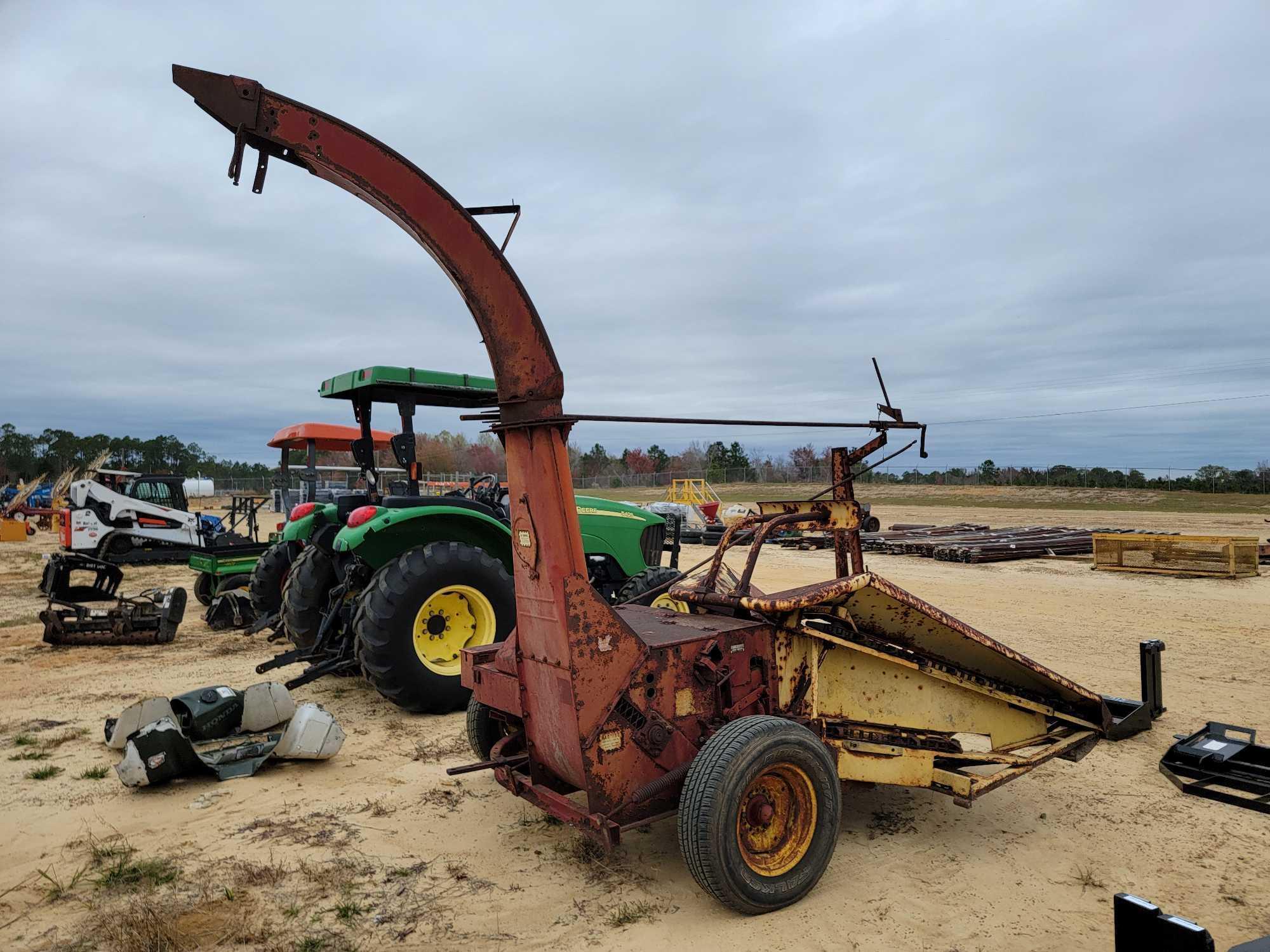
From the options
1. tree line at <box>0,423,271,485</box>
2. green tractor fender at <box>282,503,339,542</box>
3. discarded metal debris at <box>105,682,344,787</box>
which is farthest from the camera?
tree line at <box>0,423,271,485</box>

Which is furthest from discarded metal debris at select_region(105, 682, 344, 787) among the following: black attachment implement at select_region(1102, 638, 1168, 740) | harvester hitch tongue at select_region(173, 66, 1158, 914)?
black attachment implement at select_region(1102, 638, 1168, 740)

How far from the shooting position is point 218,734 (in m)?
4.95

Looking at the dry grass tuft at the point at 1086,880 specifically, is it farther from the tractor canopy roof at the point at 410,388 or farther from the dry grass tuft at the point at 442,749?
the tractor canopy roof at the point at 410,388

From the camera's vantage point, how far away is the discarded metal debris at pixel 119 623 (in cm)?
835

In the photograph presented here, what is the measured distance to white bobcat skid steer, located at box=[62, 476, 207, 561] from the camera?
1487 cm

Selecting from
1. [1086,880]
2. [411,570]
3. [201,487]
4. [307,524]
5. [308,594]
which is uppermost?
[201,487]

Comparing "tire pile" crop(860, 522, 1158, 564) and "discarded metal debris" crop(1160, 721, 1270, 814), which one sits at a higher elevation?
"tire pile" crop(860, 522, 1158, 564)

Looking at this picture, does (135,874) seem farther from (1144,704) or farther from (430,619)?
(1144,704)

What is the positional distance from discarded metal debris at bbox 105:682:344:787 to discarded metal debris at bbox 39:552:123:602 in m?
5.32

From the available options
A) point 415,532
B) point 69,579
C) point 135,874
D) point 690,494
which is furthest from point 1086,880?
point 690,494

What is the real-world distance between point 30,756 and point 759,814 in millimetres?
4344

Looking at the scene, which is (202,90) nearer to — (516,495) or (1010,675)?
(516,495)

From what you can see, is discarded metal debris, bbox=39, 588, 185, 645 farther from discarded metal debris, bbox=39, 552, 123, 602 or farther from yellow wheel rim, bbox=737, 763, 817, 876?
yellow wheel rim, bbox=737, 763, 817, 876

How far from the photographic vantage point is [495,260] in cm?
308
